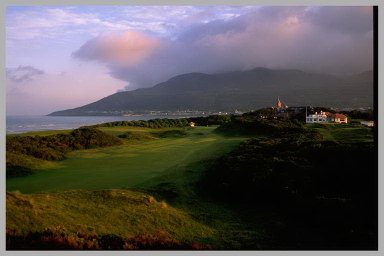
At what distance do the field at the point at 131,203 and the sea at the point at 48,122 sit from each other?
28 centimetres

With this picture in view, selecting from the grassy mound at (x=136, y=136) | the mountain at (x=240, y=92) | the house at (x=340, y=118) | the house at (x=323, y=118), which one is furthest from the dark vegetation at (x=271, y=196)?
the house at (x=323, y=118)

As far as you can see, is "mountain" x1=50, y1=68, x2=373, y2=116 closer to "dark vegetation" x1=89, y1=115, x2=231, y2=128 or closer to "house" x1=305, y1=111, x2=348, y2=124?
"house" x1=305, y1=111, x2=348, y2=124

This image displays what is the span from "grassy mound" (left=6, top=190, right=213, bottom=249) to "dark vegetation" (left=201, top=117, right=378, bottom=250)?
1240 millimetres

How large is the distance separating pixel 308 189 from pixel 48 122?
6324mm

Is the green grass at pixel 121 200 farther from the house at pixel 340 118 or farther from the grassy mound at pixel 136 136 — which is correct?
the house at pixel 340 118

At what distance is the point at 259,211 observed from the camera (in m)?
→ 6.68

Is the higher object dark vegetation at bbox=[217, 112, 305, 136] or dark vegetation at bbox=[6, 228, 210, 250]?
dark vegetation at bbox=[217, 112, 305, 136]

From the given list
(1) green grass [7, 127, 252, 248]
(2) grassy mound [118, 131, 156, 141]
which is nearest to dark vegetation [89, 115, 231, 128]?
(2) grassy mound [118, 131, 156, 141]

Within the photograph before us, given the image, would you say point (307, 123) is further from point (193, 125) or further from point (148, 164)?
point (148, 164)

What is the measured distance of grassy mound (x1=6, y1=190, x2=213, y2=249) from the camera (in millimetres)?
5699

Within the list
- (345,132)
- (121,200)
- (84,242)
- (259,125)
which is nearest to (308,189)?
(121,200)

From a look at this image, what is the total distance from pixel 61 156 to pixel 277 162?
4.99 m

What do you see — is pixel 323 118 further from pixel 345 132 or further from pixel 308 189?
pixel 308 189

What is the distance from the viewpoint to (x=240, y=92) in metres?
12.1
